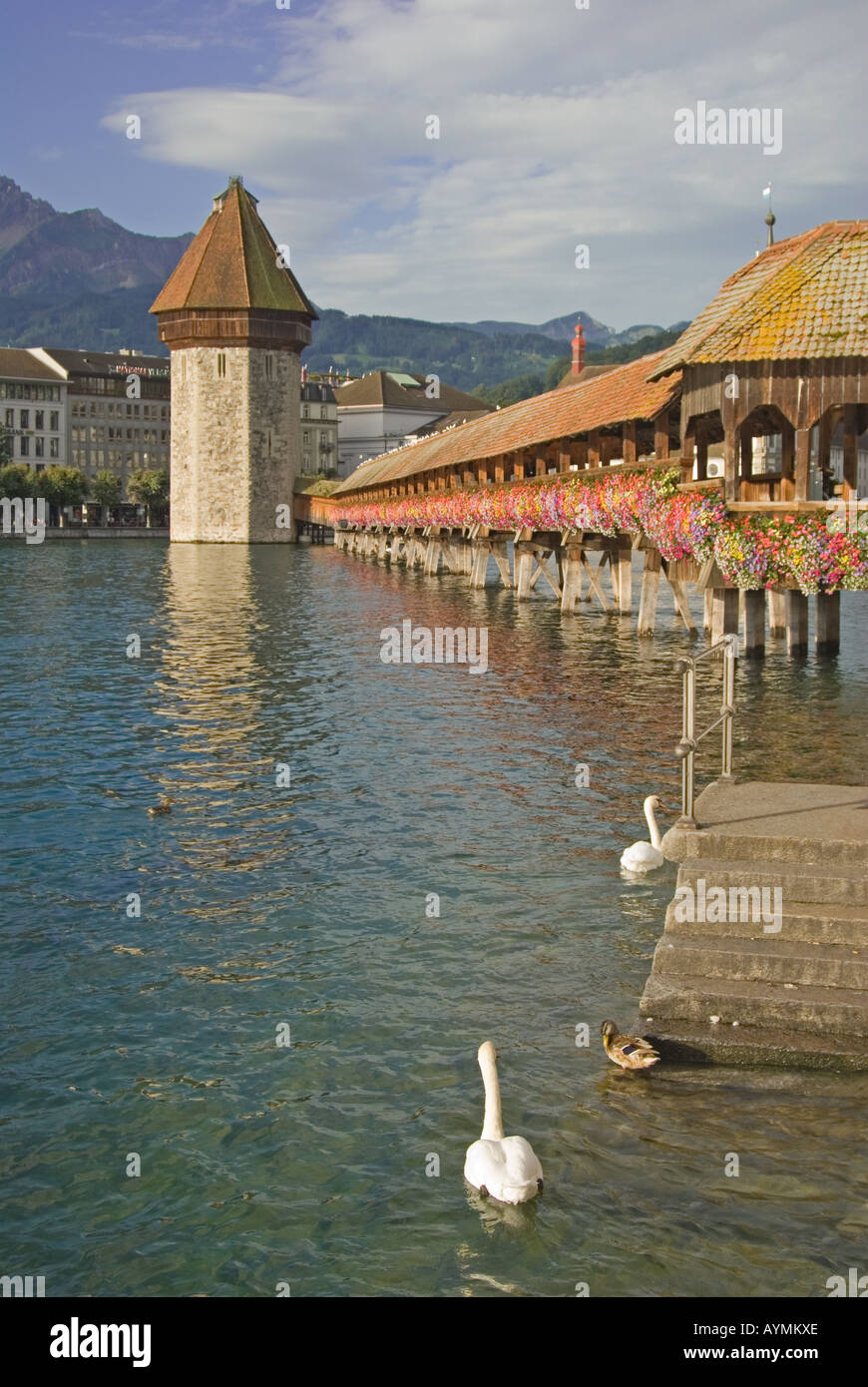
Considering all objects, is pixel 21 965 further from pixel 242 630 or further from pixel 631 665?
pixel 242 630

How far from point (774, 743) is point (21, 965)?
31.0 ft

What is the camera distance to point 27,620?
115 feet

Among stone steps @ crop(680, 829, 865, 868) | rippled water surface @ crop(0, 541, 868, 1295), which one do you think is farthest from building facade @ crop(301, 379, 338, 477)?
stone steps @ crop(680, 829, 865, 868)

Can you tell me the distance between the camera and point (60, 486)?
11425 cm

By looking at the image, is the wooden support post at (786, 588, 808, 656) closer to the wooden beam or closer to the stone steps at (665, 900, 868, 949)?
the wooden beam

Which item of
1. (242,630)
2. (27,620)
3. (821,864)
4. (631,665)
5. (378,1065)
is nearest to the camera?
(378,1065)

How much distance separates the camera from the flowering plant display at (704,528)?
66.5 ft

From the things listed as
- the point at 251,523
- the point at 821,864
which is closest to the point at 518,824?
the point at 821,864

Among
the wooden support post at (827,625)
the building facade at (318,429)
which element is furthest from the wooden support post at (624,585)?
the building facade at (318,429)

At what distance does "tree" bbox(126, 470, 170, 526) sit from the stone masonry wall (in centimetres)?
3120

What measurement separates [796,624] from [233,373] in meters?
70.3

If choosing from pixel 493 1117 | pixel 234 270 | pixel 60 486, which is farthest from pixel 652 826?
pixel 60 486

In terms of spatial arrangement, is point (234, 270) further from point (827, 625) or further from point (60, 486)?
point (827, 625)
